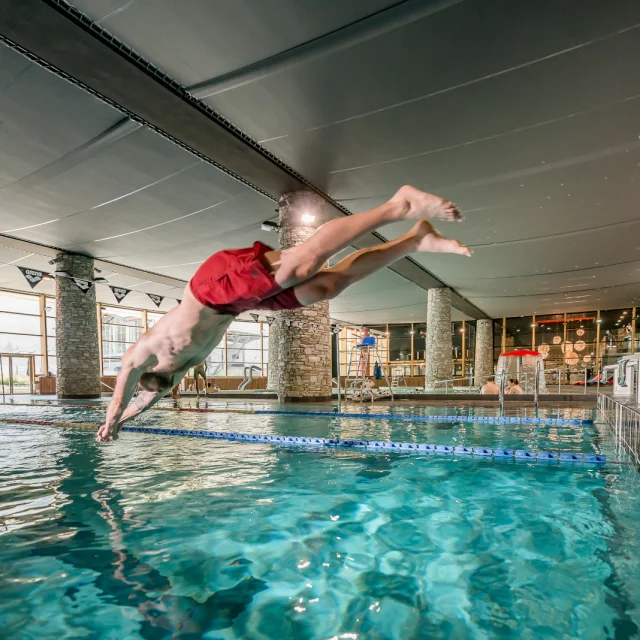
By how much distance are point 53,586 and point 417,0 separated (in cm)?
555

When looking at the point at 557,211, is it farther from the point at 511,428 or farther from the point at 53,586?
the point at 53,586

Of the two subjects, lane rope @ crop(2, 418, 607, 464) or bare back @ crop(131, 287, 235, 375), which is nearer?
bare back @ crop(131, 287, 235, 375)

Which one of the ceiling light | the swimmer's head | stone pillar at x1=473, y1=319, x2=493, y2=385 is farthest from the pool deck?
stone pillar at x1=473, y1=319, x2=493, y2=385

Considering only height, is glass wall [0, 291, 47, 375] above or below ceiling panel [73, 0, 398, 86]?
below

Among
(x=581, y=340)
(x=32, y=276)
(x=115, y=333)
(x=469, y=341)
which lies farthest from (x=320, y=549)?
(x=469, y=341)

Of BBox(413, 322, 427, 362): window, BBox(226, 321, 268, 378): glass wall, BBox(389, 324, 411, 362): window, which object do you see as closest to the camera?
BBox(226, 321, 268, 378): glass wall

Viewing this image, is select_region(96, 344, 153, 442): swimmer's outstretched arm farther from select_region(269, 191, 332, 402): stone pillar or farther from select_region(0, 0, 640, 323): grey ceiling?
select_region(269, 191, 332, 402): stone pillar

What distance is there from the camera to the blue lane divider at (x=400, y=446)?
161 inches

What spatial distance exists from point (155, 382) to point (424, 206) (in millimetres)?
2320

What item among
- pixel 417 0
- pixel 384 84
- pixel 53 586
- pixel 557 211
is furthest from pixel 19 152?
pixel 557 211

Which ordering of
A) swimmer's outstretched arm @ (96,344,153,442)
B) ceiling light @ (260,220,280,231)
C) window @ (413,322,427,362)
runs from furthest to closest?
1. window @ (413,322,427,362)
2. ceiling light @ (260,220,280,231)
3. swimmer's outstretched arm @ (96,344,153,442)

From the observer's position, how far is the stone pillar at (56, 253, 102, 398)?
1309cm

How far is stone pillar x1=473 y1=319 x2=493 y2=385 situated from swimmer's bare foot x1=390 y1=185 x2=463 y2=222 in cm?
2408

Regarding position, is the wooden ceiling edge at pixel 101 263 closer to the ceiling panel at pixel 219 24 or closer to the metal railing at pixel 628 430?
the ceiling panel at pixel 219 24
